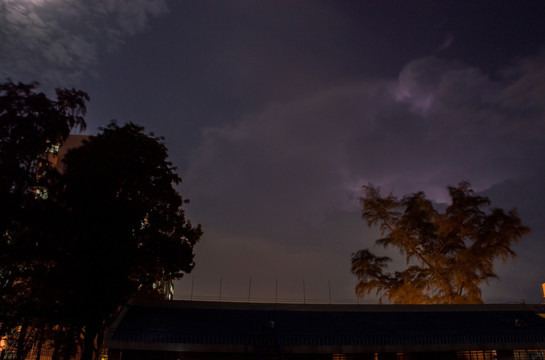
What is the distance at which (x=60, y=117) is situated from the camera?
26094 millimetres

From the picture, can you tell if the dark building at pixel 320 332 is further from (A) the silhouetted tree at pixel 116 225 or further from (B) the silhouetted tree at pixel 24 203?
(B) the silhouetted tree at pixel 24 203

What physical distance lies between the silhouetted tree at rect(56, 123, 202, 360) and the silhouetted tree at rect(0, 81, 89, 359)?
1.44 metres

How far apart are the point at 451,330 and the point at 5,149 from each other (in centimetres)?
3015

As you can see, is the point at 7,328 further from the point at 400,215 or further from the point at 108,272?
the point at 400,215

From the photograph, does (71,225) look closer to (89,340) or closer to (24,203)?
(24,203)

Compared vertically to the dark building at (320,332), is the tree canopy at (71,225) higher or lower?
higher

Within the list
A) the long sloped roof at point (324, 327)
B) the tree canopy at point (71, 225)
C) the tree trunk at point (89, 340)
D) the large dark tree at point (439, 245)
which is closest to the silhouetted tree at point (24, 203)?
the tree canopy at point (71, 225)

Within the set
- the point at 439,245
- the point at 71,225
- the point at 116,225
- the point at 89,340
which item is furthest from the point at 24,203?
the point at 439,245

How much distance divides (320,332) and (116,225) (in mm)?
14682

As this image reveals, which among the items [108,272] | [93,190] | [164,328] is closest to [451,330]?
[164,328]

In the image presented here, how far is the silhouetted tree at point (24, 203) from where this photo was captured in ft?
76.6

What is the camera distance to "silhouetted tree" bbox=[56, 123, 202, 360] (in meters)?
24.8

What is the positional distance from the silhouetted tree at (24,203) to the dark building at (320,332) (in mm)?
5831

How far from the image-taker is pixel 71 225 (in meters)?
25.1
